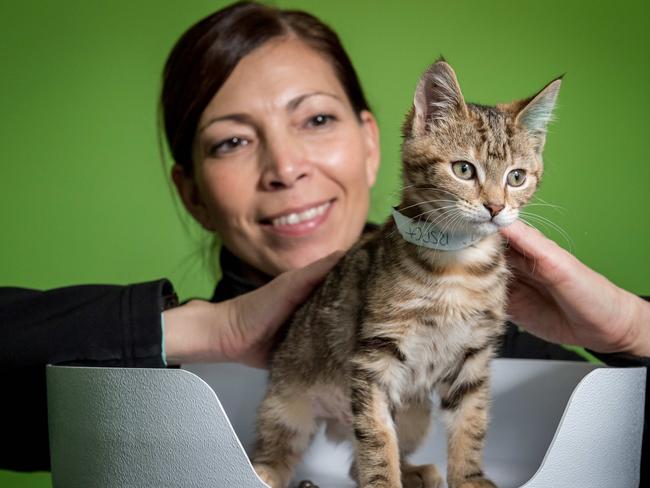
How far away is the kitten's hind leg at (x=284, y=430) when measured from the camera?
1.20 metres

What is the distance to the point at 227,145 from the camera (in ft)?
5.16

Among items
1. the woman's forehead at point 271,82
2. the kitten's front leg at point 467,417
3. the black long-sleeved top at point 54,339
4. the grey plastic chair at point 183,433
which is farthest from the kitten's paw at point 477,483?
the woman's forehead at point 271,82

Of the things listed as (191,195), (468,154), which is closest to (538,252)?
(468,154)

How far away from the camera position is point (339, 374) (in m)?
1.12

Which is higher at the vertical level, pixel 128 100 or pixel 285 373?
pixel 128 100

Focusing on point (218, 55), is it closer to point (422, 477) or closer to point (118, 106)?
point (118, 106)

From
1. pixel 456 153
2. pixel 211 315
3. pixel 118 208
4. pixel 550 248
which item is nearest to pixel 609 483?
pixel 550 248

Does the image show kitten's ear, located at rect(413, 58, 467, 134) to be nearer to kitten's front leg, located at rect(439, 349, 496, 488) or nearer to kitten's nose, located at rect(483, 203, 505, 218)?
kitten's nose, located at rect(483, 203, 505, 218)

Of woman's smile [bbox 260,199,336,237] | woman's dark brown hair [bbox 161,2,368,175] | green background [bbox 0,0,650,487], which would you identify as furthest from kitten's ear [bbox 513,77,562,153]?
green background [bbox 0,0,650,487]

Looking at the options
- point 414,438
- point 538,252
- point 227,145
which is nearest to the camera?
point 538,252

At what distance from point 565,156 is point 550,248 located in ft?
2.50

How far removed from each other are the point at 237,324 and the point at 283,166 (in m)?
0.36

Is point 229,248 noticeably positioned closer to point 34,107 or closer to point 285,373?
point 285,373

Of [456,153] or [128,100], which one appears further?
[128,100]
